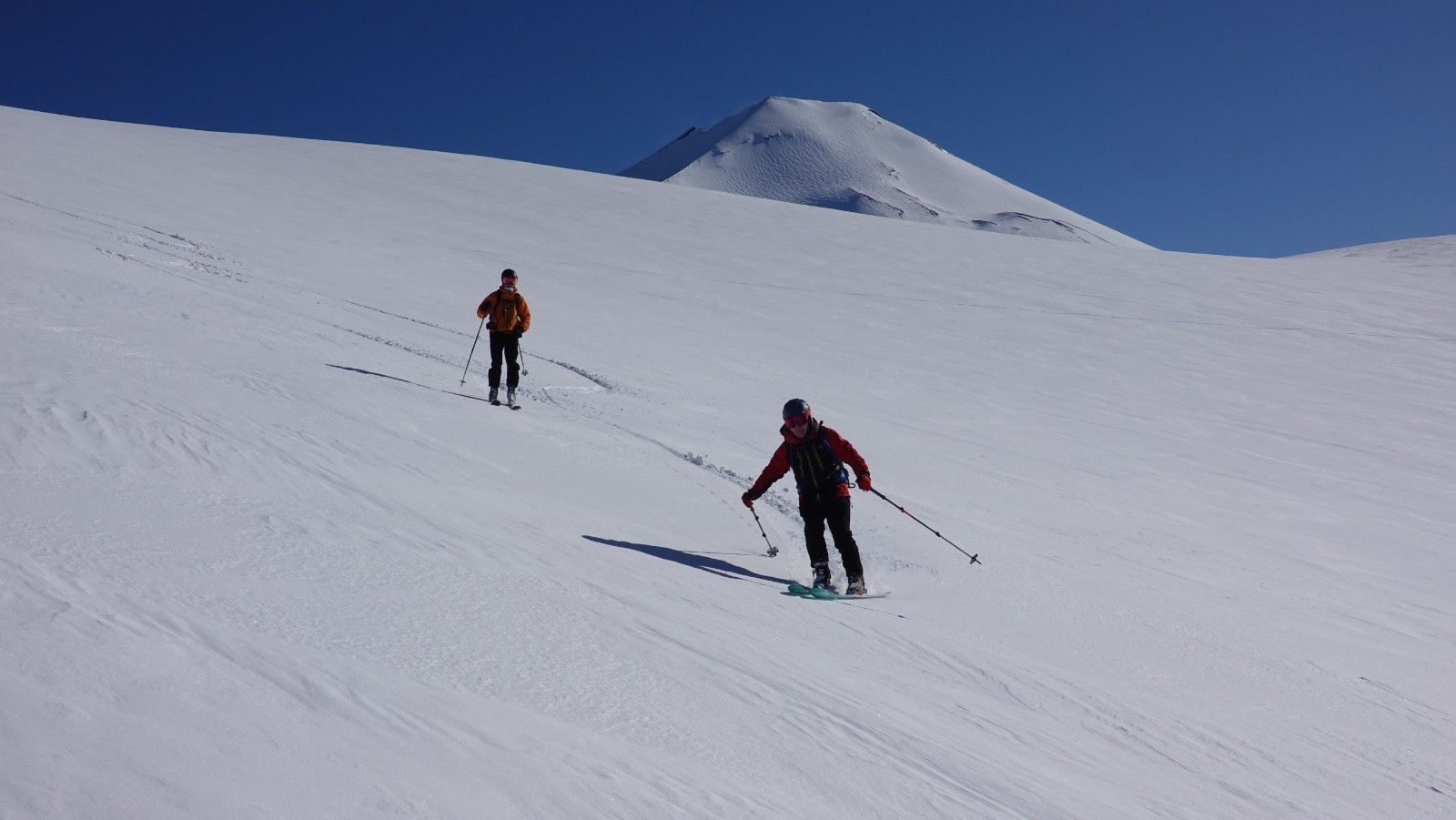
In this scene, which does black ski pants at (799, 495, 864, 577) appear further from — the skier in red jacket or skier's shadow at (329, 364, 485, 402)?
skier's shadow at (329, 364, 485, 402)

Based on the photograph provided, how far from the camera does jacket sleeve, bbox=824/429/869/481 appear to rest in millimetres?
5861

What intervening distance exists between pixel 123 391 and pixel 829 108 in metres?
139

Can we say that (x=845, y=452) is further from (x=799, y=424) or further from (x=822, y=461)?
(x=799, y=424)

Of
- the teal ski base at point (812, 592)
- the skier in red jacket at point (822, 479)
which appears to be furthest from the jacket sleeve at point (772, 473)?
the teal ski base at point (812, 592)

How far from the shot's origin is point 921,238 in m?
29.0

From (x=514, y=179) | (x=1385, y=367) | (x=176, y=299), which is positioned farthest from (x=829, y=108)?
(x=176, y=299)

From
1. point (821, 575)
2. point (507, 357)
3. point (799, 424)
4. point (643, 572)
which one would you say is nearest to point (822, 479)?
point (799, 424)

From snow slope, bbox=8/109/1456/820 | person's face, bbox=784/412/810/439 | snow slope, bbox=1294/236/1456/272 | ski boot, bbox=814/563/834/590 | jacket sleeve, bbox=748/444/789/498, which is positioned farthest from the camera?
snow slope, bbox=1294/236/1456/272

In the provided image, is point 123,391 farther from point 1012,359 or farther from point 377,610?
point 1012,359

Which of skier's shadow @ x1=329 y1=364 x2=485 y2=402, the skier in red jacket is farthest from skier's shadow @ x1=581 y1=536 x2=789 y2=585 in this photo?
skier's shadow @ x1=329 y1=364 x2=485 y2=402

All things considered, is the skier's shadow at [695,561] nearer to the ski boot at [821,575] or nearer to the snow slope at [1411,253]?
the ski boot at [821,575]

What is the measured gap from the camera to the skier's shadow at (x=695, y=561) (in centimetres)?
546

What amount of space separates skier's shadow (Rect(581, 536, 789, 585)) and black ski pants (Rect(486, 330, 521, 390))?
3.84 meters

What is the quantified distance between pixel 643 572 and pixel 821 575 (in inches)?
49.9
